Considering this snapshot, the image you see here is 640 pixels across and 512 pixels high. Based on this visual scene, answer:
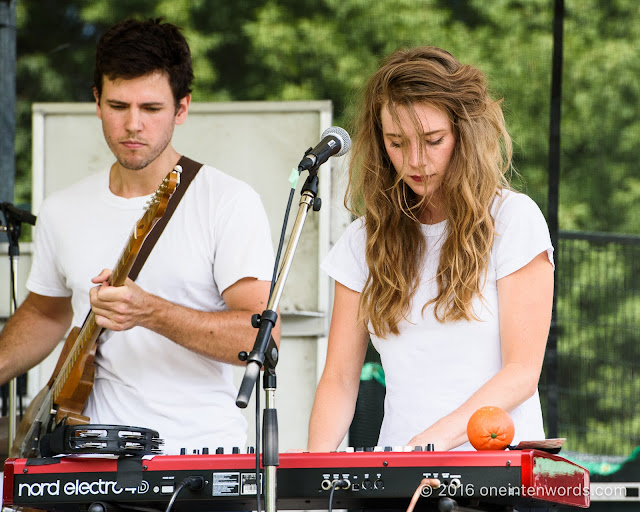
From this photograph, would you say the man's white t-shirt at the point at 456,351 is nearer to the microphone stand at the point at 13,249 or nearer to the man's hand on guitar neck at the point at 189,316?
the man's hand on guitar neck at the point at 189,316

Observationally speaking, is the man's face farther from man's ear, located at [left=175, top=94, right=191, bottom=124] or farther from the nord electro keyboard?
the nord electro keyboard

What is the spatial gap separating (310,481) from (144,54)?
162 cm

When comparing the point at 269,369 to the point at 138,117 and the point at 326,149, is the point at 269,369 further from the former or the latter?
the point at 138,117

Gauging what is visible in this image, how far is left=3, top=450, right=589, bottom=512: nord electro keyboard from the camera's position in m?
1.79

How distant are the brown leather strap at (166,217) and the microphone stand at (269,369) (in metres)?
0.87

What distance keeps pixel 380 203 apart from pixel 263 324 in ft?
2.34

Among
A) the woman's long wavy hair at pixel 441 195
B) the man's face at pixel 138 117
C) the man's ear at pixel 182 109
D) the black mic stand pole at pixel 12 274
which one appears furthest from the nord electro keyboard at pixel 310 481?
the black mic stand pole at pixel 12 274

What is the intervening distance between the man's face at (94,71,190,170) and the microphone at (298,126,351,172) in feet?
2.97

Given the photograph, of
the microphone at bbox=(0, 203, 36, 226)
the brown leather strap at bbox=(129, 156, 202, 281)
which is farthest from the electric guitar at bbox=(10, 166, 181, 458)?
the microphone at bbox=(0, 203, 36, 226)

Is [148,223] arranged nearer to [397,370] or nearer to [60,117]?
[397,370]

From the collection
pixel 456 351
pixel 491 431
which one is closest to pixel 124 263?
pixel 456 351

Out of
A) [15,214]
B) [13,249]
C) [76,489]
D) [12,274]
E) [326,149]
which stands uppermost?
[15,214]

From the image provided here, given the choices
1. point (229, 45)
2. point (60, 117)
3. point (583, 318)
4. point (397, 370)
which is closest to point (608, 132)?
point (583, 318)

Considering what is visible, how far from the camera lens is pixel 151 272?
284 centimetres
